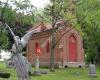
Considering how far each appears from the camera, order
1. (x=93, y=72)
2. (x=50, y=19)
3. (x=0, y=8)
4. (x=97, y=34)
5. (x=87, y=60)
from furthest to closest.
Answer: (x=87, y=60)
(x=97, y=34)
(x=50, y=19)
(x=0, y=8)
(x=93, y=72)

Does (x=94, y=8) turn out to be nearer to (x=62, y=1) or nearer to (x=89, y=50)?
(x=62, y=1)

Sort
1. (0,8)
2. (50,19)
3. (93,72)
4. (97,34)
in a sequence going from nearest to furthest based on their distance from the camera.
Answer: (93,72) < (0,8) < (50,19) < (97,34)

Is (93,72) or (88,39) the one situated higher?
(88,39)

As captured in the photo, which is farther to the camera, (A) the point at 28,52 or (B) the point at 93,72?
(A) the point at 28,52

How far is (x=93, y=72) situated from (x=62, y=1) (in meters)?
13.4

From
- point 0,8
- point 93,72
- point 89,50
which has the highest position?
point 0,8

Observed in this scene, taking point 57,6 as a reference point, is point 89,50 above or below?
below

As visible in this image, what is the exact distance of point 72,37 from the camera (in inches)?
2274

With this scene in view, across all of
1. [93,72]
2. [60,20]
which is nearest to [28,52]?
[60,20]

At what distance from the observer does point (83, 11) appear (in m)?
42.4

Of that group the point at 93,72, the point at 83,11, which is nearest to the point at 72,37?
the point at 83,11

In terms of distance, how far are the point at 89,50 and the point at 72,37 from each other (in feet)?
17.5

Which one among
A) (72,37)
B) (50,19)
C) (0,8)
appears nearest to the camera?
(0,8)

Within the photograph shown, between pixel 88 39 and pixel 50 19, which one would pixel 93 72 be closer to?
pixel 50 19
